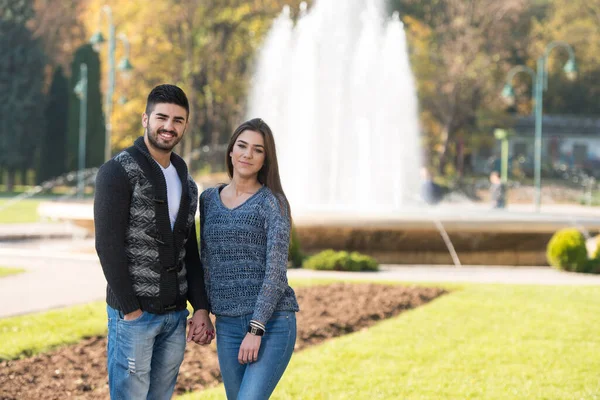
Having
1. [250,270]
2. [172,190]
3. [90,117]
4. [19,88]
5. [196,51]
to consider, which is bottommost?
[250,270]

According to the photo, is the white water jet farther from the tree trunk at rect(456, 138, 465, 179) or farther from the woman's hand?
the tree trunk at rect(456, 138, 465, 179)

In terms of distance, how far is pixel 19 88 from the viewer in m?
54.8

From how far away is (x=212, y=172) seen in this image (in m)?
42.8

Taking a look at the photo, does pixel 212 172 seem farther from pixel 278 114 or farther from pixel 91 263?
pixel 91 263

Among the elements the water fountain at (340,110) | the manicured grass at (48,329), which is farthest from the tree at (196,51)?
the manicured grass at (48,329)

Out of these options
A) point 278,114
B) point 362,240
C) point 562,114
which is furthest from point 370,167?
point 562,114

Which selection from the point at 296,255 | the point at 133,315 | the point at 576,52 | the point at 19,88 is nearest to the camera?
the point at 133,315

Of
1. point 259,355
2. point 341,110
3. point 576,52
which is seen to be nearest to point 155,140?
point 259,355

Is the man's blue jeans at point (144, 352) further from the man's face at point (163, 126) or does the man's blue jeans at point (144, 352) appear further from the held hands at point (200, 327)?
the man's face at point (163, 126)

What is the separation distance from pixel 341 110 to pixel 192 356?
1969 centimetres

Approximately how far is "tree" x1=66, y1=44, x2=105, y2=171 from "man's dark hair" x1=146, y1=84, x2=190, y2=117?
5008 centimetres

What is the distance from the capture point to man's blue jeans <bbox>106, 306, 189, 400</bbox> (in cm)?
357

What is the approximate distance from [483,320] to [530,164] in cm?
4691

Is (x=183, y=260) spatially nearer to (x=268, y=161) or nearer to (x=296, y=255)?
(x=268, y=161)
